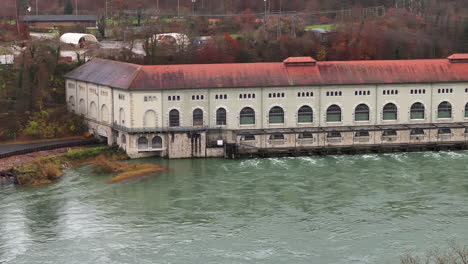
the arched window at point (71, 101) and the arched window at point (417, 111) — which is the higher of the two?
the arched window at point (71, 101)

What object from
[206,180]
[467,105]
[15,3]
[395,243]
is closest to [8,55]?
[15,3]

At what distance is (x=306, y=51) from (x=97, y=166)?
97.7 ft

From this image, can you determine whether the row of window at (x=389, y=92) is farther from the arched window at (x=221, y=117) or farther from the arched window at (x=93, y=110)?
the arched window at (x=93, y=110)

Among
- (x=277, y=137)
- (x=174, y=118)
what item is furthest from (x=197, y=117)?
(x=277, y=137)

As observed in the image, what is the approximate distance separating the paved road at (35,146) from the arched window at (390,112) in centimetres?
1749

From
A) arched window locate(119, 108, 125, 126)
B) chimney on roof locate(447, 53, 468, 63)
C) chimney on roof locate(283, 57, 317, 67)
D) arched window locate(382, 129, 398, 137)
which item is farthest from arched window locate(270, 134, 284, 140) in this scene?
chimney on roof locate(447, 53, 468, 63)

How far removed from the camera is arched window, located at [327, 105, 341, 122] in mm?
55062

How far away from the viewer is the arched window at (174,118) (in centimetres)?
5338

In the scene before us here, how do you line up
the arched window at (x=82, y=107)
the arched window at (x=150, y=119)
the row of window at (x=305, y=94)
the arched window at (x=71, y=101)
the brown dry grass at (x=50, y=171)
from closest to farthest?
the brown dry grass at (x=50, y=171) < the arched window at (x=150, y=119) < the row of window at (x=305, y=94) < the arched window at (x=82, y=107) < the arched window at (x=71, y=101)

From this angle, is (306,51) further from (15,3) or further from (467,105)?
(15,3)

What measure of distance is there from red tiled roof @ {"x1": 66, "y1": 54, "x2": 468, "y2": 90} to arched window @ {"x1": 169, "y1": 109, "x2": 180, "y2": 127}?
1450 millimetres

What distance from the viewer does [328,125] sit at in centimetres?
5497

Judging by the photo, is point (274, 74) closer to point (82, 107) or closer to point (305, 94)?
point (305, 94)

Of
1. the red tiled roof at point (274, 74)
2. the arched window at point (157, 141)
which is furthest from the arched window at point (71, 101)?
the arched window at point (157, 141)
